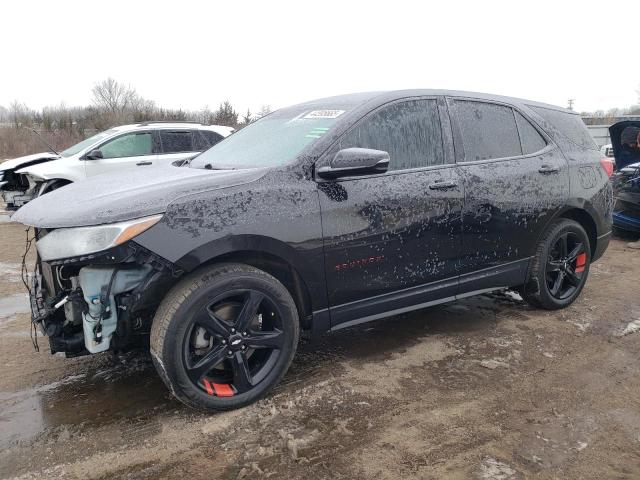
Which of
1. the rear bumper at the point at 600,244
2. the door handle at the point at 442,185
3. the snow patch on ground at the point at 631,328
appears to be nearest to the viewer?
the door handle at the point at 442,185

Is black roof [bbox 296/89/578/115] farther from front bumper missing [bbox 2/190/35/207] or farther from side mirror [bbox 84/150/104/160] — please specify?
front bumper missing [bbox 2/190/35/207]

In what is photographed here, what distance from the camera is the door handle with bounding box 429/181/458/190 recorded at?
3433mm

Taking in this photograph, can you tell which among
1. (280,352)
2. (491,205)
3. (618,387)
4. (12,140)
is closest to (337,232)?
(280,352)

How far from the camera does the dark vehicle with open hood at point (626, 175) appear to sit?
6676 mm

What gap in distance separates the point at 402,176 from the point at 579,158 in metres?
2.02

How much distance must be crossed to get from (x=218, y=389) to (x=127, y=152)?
789 cm

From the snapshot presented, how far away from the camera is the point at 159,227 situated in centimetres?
254

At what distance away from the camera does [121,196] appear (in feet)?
8.70

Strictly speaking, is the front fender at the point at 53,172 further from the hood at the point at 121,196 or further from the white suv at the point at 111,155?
the hood at the point at 121,196

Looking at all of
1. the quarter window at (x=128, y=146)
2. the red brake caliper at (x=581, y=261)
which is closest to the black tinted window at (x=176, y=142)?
the quarter window at (x=128, y=146)

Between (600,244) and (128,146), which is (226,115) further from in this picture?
(600,244)

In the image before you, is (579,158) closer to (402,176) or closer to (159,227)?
(402,176)

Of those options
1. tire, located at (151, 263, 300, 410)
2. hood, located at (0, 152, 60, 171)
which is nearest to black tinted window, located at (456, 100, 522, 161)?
tire, located at (151, 263, 300, 410)

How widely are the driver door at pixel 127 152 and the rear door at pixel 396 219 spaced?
721 centimetres
